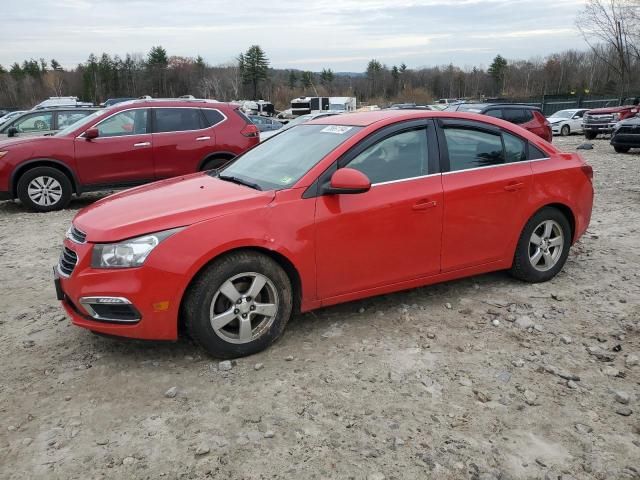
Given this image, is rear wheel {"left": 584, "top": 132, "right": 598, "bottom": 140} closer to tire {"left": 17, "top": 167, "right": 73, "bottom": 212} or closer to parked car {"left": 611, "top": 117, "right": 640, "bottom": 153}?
parked car {"left": 611, "top": 117, "right": 640, "bottom": 153}

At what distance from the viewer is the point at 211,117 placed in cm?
947

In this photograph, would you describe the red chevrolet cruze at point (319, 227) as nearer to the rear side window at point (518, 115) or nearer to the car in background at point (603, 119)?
the rear side window at point (518, 115)

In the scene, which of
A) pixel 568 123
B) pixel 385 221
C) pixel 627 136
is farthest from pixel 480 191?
pixel 568 123

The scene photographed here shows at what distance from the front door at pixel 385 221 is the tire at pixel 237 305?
353mm

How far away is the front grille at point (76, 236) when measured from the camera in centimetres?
347

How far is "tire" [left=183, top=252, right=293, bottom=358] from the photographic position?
3350mm

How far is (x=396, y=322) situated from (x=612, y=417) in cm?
160

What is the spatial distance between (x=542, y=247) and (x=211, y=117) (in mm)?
6520

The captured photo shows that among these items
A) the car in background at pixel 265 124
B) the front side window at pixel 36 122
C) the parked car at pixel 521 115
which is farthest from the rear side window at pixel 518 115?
the car in background at pixel 265 124

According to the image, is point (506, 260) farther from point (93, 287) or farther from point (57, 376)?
point (57, 376)

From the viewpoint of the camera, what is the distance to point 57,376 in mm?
3418

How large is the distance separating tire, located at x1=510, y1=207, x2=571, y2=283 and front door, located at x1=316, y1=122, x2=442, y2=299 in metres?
0.99

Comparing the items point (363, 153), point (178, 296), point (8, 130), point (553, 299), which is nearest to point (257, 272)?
point (178, 296)

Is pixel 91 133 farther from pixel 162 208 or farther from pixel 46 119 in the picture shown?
pixel 162 208
